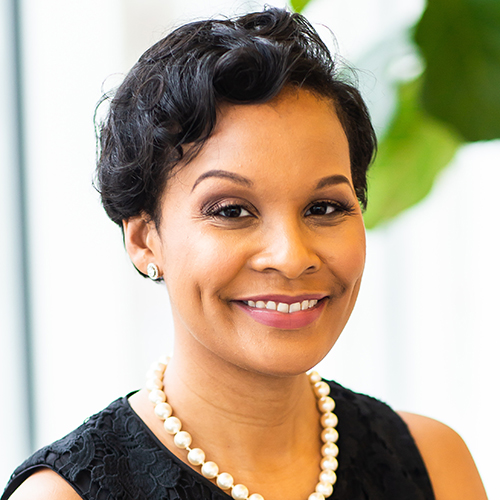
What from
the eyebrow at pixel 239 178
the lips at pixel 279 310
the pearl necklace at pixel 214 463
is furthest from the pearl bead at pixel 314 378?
the eyebrow at pixel 239 178

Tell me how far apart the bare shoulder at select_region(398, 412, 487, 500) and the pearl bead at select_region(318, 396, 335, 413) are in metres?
0.17

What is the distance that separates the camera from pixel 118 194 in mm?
1109

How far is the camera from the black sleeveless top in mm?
1036

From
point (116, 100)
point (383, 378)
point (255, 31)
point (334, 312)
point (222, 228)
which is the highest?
point (255, 31)

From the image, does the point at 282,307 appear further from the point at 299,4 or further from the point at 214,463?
the point at 299,4

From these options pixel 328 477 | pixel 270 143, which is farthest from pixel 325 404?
pixel 270 143

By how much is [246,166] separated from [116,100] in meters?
0.28

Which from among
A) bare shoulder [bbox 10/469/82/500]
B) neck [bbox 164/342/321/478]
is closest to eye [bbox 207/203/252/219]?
neck [bbox 164/342/321/478]

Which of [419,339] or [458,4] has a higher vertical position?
[458,4]

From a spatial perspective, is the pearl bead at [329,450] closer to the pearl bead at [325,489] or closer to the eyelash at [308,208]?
the pearl bead at [325,489]

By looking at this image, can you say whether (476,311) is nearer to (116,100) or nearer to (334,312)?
(334,312)

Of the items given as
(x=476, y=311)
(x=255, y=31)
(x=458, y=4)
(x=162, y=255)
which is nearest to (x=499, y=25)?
(x=458, y=4)

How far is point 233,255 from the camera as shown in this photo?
97 cm

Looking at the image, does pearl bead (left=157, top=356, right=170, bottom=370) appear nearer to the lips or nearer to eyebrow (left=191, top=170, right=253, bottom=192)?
the lips
